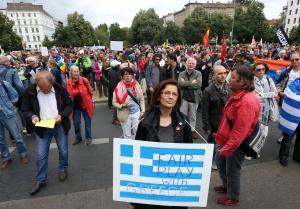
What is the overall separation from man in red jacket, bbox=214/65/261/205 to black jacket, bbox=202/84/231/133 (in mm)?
762

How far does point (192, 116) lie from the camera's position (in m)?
4.98

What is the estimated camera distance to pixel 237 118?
241cm

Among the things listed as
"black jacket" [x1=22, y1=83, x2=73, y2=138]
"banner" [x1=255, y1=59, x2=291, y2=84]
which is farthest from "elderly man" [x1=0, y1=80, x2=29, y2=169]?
"banner" [x1=255, y1=59, x2=291, y2=84]

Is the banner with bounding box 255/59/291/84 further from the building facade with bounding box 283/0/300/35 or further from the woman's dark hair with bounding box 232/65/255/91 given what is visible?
the building facade with bounding box 283/0/300/35

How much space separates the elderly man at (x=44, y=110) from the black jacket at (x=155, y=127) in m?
1.86

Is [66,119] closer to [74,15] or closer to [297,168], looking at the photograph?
[297,168]

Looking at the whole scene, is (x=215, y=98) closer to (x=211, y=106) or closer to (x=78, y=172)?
(x=211, y=106)

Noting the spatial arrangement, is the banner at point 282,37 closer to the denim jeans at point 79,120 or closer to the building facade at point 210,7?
the denim jeans at point 79,120

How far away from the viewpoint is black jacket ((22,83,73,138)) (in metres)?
3.22

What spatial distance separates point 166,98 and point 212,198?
1.98m

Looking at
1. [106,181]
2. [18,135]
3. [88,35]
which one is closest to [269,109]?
[106,181]

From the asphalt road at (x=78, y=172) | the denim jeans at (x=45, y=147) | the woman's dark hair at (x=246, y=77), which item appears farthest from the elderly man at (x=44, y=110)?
the woman's dark hair at (x=246, y=77)

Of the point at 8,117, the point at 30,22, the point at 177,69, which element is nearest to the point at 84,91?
the point at 8,117

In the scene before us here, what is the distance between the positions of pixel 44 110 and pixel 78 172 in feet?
4.53
